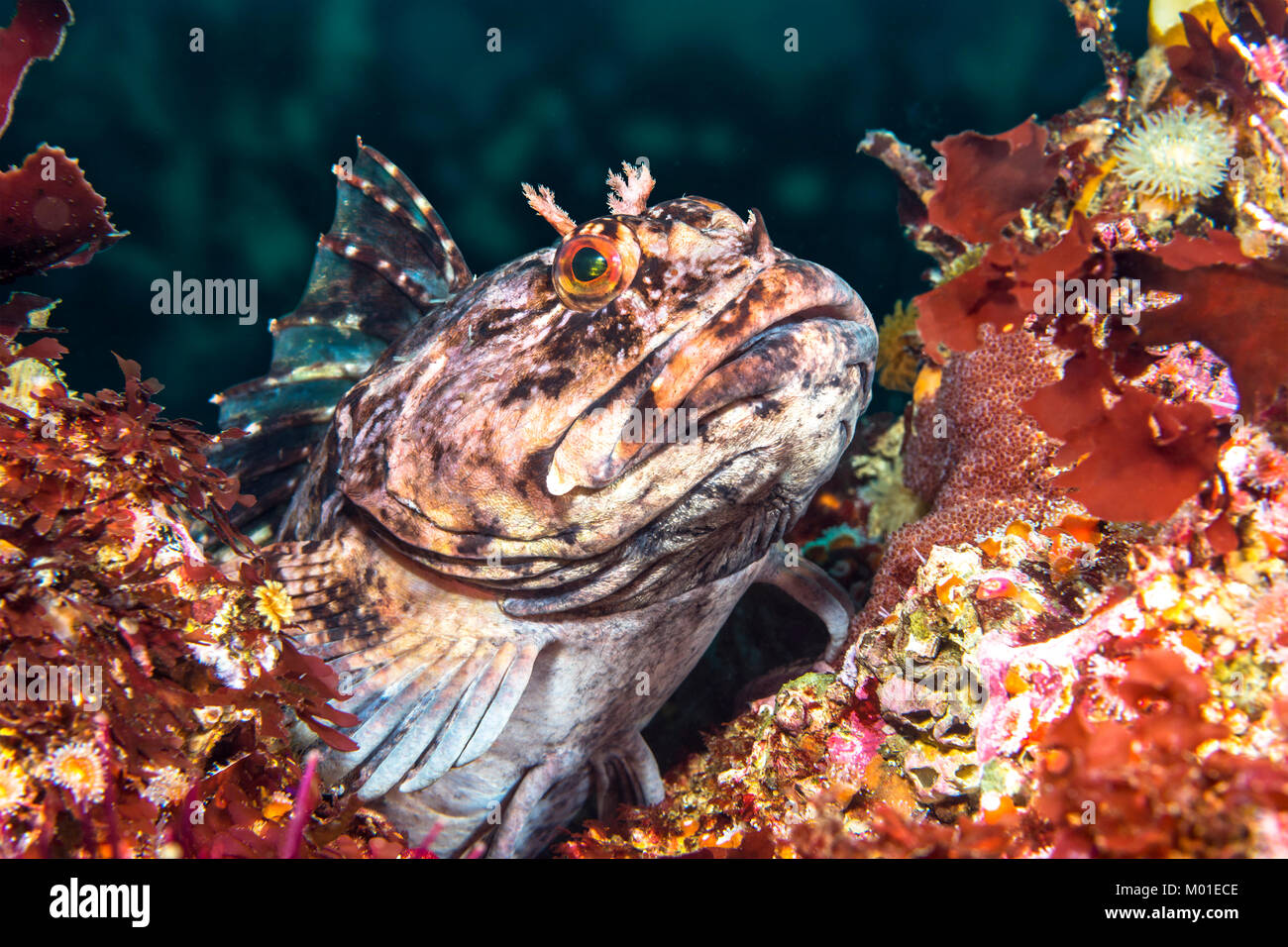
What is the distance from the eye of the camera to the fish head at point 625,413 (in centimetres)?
212

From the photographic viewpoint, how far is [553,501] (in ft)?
7.58

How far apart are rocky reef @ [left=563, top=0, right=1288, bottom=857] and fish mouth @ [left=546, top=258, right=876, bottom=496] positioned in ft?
1.39

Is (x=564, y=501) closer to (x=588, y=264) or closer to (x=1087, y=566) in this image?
(x=588, y=264)

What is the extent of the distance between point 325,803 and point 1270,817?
277 cm

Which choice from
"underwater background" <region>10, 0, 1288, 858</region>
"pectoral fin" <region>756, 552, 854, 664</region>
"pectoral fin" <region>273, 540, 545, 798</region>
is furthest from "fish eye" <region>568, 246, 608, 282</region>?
"pectoral fin" <region>756, 552, 854, 664</region>

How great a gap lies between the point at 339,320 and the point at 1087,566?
432cm

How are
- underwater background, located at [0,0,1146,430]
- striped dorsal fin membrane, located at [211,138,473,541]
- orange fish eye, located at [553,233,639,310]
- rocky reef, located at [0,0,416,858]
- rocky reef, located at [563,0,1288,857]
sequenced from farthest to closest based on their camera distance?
underwater background, located at [0,0,1146,430], striped dorsal fin membrane, located at [211,138,473,541], orange fish eye, located at [553,233,639,310], rocky reef, located at [0,0,416,858], rocky reef, located at [563,0,1288,857]

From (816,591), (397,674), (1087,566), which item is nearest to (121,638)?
(397,674)

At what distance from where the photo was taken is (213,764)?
6.44 feet

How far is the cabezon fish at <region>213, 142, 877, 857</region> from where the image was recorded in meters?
2.16

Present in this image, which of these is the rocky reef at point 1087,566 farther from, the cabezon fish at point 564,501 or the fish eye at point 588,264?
the fish eye at point 588,264

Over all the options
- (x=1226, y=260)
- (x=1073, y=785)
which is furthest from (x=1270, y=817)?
(x=1226, y=260)

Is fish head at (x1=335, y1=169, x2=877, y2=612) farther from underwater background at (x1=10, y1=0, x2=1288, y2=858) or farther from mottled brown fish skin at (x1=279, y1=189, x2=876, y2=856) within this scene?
underwater background at (x1=10, y1=0, x2=1288, y2=858)
